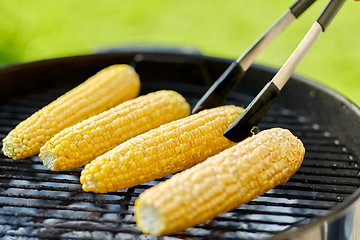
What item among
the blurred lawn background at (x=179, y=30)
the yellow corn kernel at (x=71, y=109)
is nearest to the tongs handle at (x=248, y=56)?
the yellow corn kernel at (x=71, y=109)

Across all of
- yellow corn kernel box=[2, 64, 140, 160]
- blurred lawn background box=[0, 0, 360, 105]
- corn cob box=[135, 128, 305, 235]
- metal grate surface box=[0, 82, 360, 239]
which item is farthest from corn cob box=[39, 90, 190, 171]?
blurred lawn background box=[0, 0, 360, 105]

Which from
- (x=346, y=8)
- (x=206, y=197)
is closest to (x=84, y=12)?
(x=346, y=8)

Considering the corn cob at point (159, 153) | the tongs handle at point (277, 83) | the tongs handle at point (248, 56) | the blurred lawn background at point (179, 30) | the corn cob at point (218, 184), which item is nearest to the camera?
the corn cob at point (218, 184)

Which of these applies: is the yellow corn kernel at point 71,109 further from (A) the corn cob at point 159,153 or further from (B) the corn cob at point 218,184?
(B) the corn cob at point 218,184

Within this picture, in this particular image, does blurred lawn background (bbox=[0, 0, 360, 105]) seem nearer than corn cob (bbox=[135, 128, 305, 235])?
No

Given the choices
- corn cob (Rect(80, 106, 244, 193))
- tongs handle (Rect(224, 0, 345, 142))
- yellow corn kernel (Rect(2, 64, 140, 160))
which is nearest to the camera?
corn cob (Rect(80, 106, 244, 193))

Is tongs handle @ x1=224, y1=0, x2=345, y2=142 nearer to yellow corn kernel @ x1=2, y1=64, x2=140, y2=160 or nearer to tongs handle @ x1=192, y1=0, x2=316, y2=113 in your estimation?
tongs handle @ x1=192, y1=0, x2=316, y2=113

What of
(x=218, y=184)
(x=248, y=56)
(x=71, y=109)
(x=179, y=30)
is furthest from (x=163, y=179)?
(x=179, y=30)
